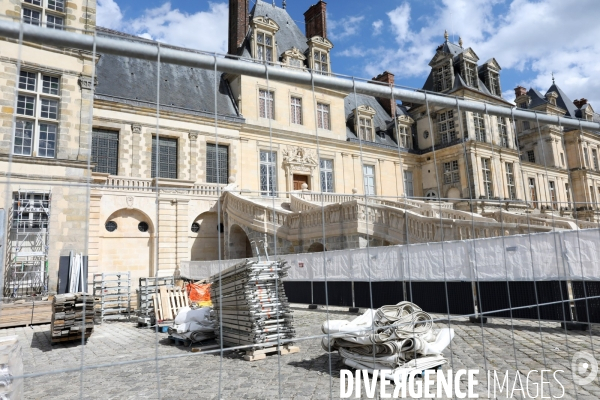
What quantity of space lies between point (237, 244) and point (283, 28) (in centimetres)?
1683

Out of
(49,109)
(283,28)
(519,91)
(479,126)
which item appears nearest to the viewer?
(49,109)

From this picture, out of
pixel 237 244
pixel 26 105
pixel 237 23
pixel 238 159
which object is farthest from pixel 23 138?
pixel 237 23

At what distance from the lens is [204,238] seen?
21.1m

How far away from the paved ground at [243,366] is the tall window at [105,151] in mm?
12083

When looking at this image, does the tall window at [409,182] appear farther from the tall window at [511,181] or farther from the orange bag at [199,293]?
the orange bag at [199,293]

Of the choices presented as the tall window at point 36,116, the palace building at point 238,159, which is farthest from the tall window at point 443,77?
the tall window at point 36,116

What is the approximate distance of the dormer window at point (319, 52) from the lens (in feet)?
89.9

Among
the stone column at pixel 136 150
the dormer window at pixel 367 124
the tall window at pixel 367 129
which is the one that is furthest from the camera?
Answer: the tall window at pixel 367 129

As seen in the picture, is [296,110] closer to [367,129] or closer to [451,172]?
[367,129]

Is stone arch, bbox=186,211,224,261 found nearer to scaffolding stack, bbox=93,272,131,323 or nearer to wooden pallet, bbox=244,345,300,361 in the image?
scaffolding stack, bbox=93,272,131,323

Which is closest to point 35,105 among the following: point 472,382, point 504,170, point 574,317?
point 472,382

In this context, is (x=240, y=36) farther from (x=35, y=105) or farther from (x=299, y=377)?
(x=299, y=377)

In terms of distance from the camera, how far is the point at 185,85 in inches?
936

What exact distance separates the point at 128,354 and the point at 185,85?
63.5 feet
